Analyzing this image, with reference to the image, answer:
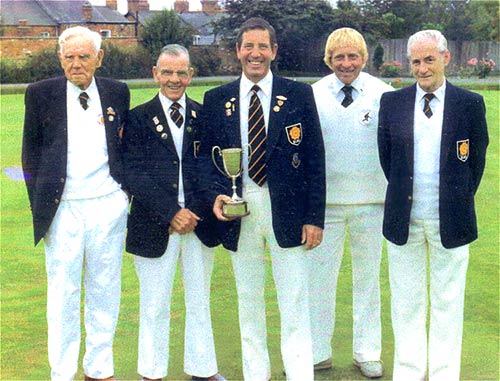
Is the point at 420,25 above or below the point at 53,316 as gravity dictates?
above

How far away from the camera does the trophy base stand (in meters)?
3.64

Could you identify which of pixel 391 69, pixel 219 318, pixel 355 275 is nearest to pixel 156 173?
pixel 355 275

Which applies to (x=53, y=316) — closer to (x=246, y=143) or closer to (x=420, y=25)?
(x=246, y=143)

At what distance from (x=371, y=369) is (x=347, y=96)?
5.10 feet

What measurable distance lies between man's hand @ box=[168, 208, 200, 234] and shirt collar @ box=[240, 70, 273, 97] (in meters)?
0.68

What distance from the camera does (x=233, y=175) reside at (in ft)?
12.1

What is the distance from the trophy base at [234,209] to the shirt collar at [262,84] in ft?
1.93

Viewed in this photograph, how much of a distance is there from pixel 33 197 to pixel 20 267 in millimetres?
3260

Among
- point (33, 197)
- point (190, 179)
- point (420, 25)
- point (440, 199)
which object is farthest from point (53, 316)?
point (420, 25)

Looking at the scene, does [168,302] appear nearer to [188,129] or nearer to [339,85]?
[188,129]

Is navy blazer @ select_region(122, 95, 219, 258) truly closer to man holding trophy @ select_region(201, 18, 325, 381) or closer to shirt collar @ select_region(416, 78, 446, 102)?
man holding trophy @ select_region(201, 18, 325, 381)

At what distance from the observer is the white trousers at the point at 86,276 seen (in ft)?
12.4

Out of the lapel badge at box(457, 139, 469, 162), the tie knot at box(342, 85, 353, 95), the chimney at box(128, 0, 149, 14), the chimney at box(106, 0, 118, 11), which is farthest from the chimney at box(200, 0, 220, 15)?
the lapel badge at box(457, 139, 469, 162)

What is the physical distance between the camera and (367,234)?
417cm
